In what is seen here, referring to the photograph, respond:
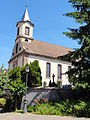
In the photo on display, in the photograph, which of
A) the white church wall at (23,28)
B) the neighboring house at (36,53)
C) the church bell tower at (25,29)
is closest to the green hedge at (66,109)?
the neighboring house at (36,53)

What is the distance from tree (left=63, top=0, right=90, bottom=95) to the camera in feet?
52.0

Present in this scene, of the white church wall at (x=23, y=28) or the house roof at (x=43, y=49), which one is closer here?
the house roof at (x=43, y=49)

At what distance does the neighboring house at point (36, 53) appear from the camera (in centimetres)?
3688

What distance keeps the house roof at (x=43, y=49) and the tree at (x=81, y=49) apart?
19939 millimetres

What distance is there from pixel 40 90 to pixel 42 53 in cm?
1997

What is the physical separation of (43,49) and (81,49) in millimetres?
24370

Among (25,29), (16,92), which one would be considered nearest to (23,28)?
(25,29)

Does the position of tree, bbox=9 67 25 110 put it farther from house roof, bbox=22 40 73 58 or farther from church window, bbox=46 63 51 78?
church window, bbox=46 63 51 78

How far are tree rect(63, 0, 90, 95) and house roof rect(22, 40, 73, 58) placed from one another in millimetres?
19939

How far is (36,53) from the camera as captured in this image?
121 ft

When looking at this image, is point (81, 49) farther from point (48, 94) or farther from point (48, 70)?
point (48, 70)

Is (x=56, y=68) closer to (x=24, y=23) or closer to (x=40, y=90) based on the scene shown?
(x=24, y=23)

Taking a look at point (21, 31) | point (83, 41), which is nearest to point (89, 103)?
point (83, 41)

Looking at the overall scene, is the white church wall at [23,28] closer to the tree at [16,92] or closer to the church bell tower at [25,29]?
the church bell tower at [25,29]
